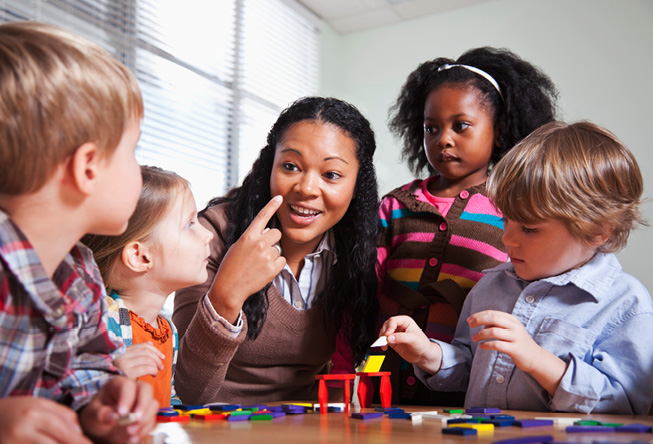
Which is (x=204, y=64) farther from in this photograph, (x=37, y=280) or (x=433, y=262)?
(x=37, y=280)

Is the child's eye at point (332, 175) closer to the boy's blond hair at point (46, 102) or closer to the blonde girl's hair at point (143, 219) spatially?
the blonde girl's hair at point (143, 219)

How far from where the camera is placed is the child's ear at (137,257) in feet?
3.88

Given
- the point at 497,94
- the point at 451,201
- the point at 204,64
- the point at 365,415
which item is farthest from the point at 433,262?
the point at 204,64

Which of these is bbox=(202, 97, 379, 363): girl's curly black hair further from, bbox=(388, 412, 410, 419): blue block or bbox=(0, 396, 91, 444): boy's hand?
bbox=(0, 396, 91, 444): boy's hand

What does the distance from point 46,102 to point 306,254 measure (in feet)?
3.18

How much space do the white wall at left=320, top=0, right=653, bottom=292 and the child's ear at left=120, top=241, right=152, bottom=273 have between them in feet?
7.77

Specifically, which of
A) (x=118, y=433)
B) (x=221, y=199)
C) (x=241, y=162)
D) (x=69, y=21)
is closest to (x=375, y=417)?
(x=118, y=433)

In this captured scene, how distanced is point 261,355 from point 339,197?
422 mm

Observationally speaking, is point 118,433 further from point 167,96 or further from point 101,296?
point 167,96

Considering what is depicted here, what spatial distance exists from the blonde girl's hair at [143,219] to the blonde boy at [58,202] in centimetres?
44

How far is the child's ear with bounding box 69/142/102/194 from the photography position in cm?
66

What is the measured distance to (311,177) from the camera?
1.43m

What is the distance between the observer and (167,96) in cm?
308

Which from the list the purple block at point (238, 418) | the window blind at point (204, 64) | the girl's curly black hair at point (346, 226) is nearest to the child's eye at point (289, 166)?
the girl's curly black hair at point (346, 226)
